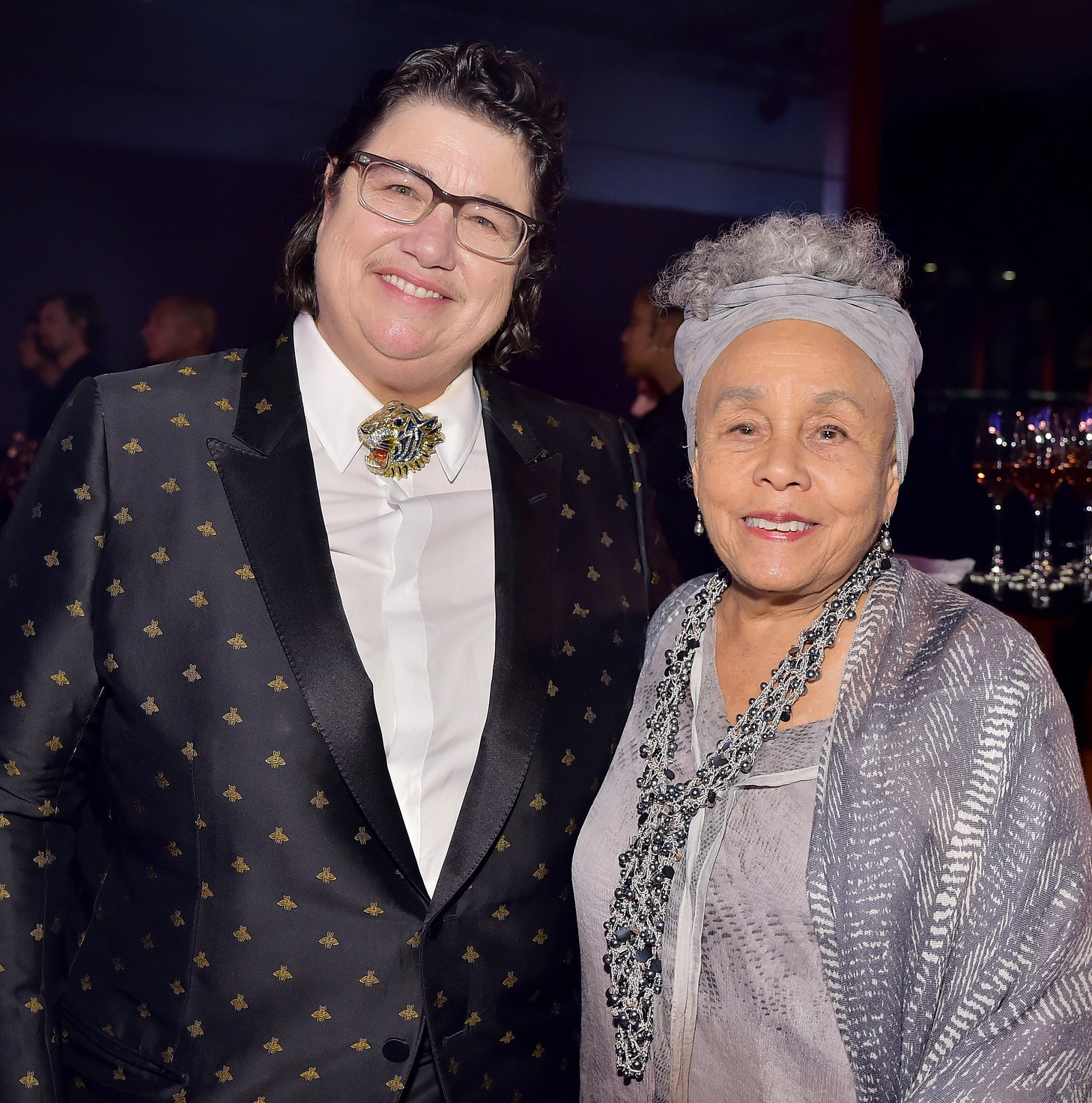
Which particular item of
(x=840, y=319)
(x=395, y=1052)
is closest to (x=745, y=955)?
(x=395, y=1052)

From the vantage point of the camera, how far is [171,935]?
1.49 m

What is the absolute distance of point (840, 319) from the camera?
A: 1508mm

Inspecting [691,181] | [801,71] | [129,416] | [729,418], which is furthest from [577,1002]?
[801,71]

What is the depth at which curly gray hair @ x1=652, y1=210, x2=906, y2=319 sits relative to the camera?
155 cm

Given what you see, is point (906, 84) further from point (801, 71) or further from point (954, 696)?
point (954, 696)

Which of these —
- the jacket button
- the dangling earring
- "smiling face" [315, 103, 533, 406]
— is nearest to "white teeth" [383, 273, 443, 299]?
"smiling face" [315, 103, 533, 406]

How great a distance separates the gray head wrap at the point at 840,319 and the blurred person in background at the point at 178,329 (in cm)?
321

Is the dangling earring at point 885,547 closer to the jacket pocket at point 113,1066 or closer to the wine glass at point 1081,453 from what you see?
the jacket pocket at point 113,1066

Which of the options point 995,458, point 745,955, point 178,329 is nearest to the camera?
point 745,955

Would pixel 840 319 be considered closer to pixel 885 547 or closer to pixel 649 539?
pixel 885 547

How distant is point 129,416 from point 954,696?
116cm

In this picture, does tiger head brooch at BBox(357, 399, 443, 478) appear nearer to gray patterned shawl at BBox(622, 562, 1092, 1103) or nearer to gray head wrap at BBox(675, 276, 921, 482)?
gray head wrap at BBox(675, 276, 921, 482)

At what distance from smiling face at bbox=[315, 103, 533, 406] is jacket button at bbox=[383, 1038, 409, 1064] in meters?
0.93

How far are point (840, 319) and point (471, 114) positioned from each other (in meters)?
0.63
